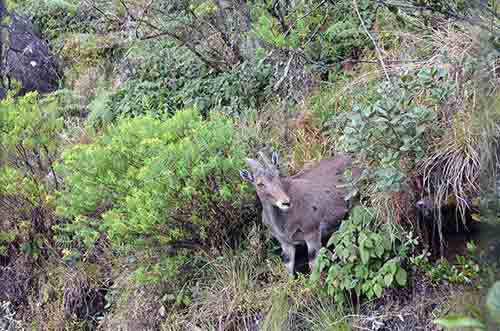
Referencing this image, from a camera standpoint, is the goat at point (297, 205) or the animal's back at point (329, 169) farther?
the animal's back at point (329, 169)

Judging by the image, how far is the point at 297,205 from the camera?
21.3ft

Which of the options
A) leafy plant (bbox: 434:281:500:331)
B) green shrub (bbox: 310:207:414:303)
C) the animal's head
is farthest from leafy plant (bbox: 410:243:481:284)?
leafy plant (bbox: 434:281:500:331)

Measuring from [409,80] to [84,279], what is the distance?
4.42 meters

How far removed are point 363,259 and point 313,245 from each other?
722mm

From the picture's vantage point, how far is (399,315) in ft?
18.8

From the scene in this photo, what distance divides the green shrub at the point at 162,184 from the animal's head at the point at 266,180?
0.37 metres

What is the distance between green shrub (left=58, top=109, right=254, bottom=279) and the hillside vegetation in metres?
0.02

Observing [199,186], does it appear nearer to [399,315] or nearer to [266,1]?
[399,315]

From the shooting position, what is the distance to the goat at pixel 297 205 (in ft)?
20.8

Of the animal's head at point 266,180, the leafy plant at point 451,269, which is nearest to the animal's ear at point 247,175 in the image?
the animal's head at point 266,180

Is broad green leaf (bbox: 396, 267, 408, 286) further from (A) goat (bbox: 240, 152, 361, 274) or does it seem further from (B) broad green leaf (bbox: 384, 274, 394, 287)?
(A) goat (bbox: 240, 152, 361, 274)

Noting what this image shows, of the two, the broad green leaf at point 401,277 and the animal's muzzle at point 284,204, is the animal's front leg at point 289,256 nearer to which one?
the animal's muzzle at point 284,204

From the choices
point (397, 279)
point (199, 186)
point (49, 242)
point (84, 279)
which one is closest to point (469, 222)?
point (397, 279)

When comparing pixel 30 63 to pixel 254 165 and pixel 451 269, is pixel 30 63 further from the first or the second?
pixel 451 269
